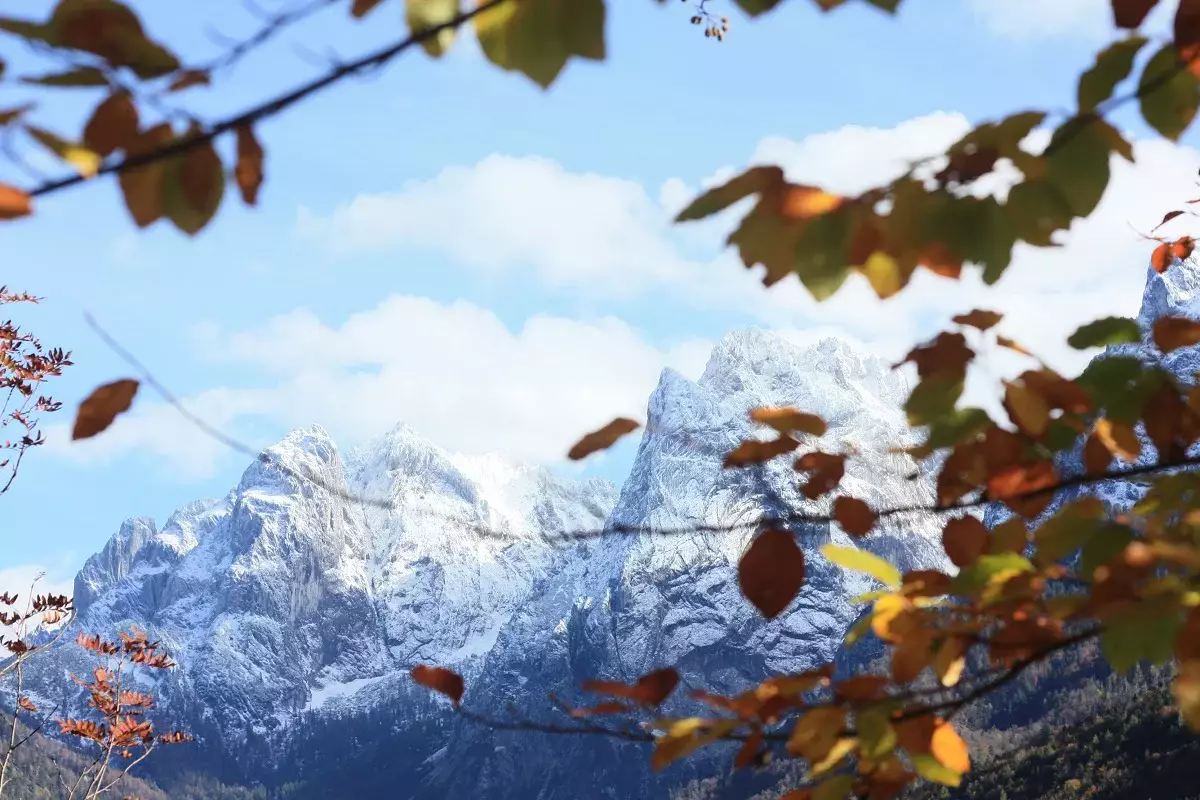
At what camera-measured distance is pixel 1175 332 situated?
5.66 feet

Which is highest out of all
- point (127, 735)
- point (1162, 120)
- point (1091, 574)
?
point (1162, 120)

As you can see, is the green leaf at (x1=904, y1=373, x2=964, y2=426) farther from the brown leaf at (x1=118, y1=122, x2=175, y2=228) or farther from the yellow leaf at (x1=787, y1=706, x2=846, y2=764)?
the brown leaf at (x1=118, y1=122, x2=175, y2=228)

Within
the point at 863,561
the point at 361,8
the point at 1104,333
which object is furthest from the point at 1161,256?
the point at 361,8

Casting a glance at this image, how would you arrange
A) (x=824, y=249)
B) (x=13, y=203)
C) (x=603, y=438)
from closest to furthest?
(x=13, y=203)
(x=824, y=249)
(x=603, y=438)

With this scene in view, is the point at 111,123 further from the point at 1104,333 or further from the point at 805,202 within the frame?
the point at 1104,333

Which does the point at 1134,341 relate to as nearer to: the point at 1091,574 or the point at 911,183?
the point at 1091,574

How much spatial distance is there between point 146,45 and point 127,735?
Result: 757 cm

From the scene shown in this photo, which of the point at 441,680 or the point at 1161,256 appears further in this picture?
the point at 1161,256

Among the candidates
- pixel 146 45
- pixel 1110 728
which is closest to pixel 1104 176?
pixel 146 45

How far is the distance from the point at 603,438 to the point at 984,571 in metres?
0.64

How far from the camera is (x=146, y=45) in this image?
1.12 metres

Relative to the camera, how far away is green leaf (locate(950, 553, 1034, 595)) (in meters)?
1.53

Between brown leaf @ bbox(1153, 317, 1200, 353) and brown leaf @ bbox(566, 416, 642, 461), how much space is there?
0.95 metres

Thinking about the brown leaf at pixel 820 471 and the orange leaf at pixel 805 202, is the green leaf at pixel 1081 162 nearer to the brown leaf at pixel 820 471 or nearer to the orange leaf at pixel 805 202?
the orange leaf at pixel 805 202
